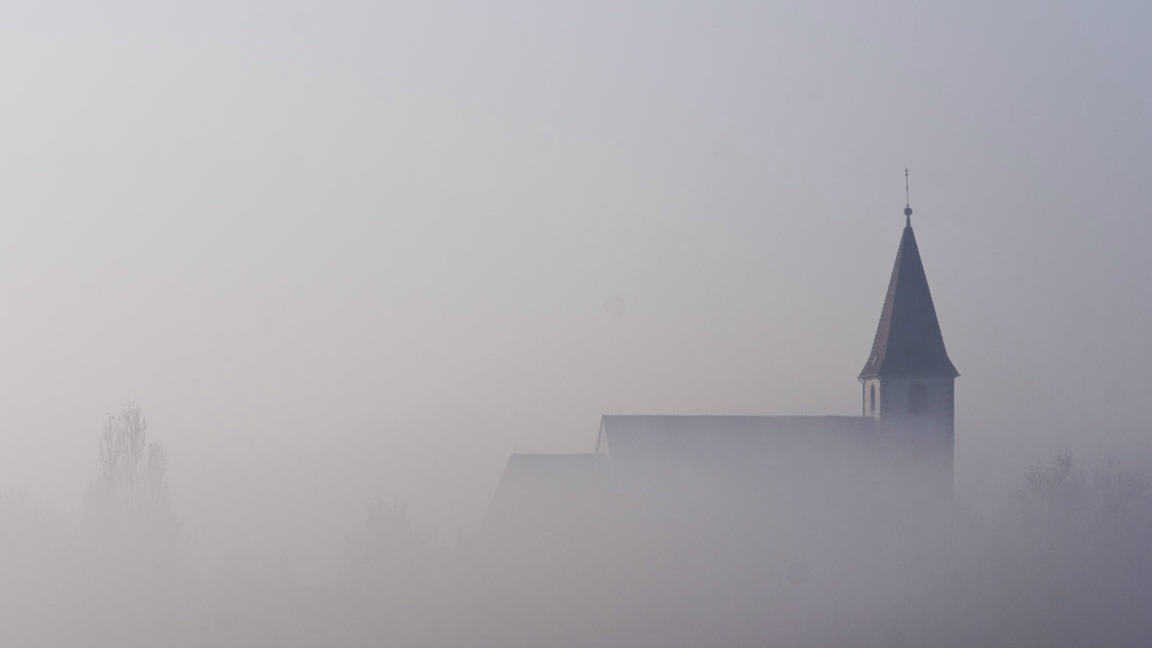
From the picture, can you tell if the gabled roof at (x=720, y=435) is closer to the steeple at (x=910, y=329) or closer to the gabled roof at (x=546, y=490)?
the gabled roof at (x=546, y=490)

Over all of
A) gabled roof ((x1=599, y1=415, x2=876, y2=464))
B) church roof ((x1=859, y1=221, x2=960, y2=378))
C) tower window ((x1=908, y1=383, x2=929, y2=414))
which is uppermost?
church roof ((x1=859, y1=221, x2=960, y2=378))

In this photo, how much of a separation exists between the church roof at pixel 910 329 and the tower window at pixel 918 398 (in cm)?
53

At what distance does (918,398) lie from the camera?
80250 millimetres

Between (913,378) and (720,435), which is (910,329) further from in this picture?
(720,435)

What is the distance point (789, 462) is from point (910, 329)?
27.2ft

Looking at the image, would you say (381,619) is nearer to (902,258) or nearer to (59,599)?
(59,599)

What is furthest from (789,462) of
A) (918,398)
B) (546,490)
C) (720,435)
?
(546,490)

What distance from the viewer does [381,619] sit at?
65.5 metres

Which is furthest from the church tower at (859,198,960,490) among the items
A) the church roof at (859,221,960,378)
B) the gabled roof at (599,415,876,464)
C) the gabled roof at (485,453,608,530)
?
the gabled roof at (485,453,608,530)

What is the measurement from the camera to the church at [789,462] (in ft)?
263

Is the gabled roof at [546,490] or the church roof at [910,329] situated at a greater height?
the church roof at [910,329]

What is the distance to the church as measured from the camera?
263 feet

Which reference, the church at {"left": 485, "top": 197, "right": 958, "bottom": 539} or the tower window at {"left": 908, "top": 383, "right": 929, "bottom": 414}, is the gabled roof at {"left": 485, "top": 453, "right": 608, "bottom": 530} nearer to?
the church at {"left": 485, "top": 197, "right": 958, "bottom": 539}

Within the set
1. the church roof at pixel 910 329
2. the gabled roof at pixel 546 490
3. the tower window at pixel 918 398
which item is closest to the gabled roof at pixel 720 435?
the gabled roof at pixel 546 490
